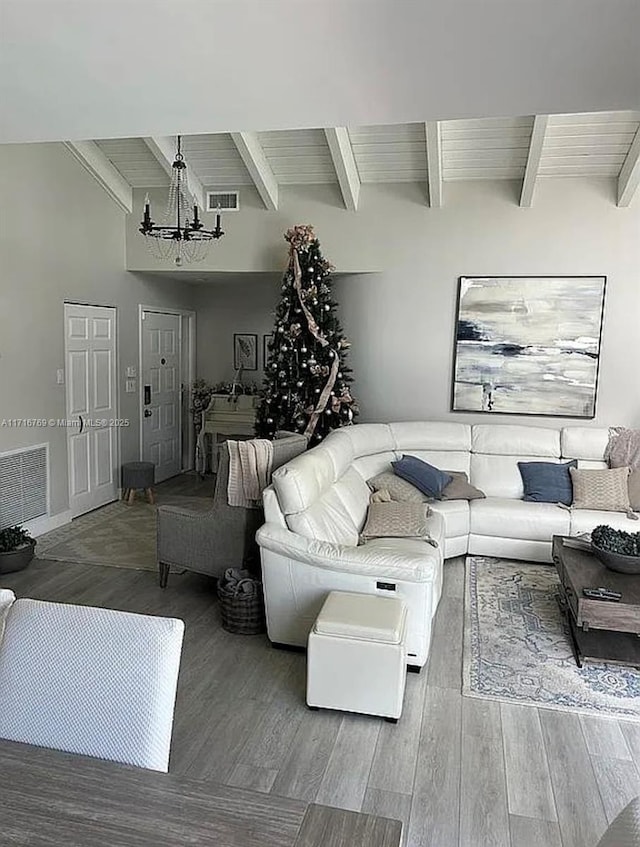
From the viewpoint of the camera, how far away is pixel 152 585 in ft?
14.6

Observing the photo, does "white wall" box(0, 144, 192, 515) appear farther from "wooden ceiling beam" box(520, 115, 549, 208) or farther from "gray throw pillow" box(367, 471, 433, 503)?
"wooden ceiling beam" box(520, 115, 549, 208)

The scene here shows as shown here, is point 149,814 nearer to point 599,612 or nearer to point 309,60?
point 309,60

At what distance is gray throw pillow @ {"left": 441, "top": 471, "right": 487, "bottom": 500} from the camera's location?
5240 millimetres

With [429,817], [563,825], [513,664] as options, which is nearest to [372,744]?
[429,817]

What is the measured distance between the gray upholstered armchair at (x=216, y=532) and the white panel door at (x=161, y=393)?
3245 millimetres

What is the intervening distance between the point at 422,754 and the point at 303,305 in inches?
156

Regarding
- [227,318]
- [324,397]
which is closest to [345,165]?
[324,397]

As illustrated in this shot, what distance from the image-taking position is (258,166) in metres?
5.77

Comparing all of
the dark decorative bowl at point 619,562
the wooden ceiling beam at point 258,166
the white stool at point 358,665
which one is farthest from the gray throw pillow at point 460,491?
the wooden ceiling beam at point 258,166

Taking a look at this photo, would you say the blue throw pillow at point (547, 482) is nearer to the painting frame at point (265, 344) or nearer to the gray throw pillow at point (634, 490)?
the gray throw pillow at point (634, 490)

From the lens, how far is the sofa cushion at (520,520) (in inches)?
195

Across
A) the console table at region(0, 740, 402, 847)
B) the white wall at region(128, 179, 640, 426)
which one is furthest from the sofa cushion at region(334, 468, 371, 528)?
the console table at region(0, 740, 402, 847)

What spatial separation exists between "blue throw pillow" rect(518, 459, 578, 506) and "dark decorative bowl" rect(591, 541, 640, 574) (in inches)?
59.7

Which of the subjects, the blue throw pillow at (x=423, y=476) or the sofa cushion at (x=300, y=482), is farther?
the blue throw pillow at (x=423, y=476)
